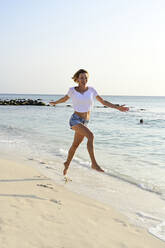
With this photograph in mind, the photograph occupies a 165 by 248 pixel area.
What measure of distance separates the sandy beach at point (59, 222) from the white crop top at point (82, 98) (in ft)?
5.19

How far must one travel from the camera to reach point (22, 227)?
133 inches

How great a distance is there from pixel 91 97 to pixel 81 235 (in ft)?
9.15

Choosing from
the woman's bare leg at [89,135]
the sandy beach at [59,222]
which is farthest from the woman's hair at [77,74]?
the sandy beach at [59,222]

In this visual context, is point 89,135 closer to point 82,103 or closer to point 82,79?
point 82,103

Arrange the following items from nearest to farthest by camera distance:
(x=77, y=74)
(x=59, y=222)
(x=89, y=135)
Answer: (x=59, y=222) → (x=89, y=135) → (x=77, y=74)

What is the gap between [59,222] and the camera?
3693 mm

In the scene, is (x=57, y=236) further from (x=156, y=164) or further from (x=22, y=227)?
(x=156, y=164)

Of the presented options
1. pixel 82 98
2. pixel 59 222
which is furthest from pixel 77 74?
pixel 59 222

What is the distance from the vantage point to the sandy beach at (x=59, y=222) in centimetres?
319

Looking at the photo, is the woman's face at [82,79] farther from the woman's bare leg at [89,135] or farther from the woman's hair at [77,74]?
the woman's bare leg at [89,135]

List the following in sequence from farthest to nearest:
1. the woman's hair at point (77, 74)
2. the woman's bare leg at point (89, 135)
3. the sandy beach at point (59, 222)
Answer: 1. the woman's hair at point (77, 74)
2. the woman's bare leg at point (89, 135)
3. the sandy beach at point (59, 222)

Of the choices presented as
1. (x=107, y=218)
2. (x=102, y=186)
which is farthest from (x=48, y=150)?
(x=107, y=218)

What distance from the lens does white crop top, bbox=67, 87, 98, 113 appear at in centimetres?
551

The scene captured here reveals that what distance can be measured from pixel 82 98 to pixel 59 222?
2.51 meters
